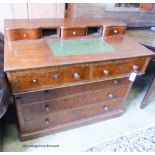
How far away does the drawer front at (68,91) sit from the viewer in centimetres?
120

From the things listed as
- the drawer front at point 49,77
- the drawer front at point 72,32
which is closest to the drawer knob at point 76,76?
the drawer front at point 49,77

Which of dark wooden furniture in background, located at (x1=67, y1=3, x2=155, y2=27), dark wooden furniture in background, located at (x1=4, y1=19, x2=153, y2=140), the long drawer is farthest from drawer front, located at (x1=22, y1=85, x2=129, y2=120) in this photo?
dark wooden furniture in background, located at (x1=67, y1=3, x2=155, y2=27)

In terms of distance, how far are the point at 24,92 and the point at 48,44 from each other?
0.42 meters

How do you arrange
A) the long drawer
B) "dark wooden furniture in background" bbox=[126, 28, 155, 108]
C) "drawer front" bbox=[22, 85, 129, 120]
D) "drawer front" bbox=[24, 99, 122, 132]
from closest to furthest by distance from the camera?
the long drawer < "drawer front" bbox=[22, 85, 129, 120] < "drawer front" bbox=[24, 99, 122, 132] < "dark wooden furniture in background" bbox=[126, 28, 155, 108]

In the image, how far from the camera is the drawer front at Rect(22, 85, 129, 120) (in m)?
1.28

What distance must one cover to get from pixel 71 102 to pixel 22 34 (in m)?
0.69

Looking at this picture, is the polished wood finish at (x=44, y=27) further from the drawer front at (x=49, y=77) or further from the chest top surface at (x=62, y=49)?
the drawer front at (x=49, y=77)

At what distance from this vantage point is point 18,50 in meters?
1.13

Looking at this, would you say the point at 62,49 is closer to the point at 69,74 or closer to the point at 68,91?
the point at 69,74

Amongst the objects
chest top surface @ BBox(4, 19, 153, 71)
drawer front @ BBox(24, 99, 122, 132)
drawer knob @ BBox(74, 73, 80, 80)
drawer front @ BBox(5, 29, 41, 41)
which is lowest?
drawer front @ BBox(24, 99, 122, 132)

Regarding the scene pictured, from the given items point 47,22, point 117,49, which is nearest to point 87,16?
point 47,22

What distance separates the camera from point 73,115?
1515 mm

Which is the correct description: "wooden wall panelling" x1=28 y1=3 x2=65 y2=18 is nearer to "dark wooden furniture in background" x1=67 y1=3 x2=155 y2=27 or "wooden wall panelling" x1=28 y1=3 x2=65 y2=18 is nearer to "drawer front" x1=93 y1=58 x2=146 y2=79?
"dark wooden furniture in background" x1=67 y1=3 x2=155 y2=27

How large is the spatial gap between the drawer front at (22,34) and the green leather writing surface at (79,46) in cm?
14
